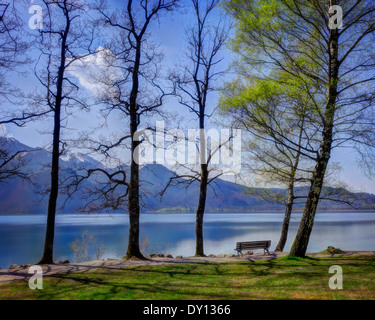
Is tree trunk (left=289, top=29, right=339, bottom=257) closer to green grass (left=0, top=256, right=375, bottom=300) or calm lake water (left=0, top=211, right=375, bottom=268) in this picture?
green grass (left=0, top=256, right=375, bottom=300)

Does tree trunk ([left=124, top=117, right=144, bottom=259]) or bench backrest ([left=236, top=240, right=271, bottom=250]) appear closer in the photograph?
tree trunk ([left=124, top=117, right=144, bottom=259])

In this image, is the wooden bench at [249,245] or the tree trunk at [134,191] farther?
the wooden bench at [249,245]

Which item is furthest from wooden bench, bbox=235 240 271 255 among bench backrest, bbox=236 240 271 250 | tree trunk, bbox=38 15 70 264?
tree trunk, bbox=38 15 70 264

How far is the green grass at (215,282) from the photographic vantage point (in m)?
6.69

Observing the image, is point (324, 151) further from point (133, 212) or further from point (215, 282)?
point (133, 212)

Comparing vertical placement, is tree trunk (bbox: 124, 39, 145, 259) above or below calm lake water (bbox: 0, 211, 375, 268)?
above

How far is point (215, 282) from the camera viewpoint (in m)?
7.96

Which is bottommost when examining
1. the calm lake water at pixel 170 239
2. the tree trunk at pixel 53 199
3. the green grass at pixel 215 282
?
the calm lake water at pixel 170 239

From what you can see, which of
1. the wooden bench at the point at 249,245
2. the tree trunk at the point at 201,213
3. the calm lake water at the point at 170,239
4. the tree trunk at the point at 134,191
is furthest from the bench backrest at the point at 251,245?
the tree trunk at the point at 134,191

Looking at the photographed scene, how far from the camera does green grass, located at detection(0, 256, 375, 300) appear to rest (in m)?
6.69

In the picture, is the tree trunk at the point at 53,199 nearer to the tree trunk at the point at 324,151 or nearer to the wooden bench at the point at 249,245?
the wooden bench at the point at 249,245

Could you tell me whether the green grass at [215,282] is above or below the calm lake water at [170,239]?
above

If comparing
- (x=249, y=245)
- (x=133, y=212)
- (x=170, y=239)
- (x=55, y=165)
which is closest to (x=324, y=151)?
(x=249, y=245)
